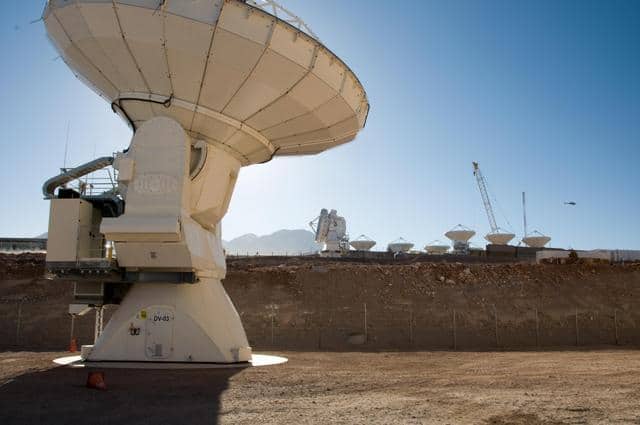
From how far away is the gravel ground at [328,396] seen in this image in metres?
10.2

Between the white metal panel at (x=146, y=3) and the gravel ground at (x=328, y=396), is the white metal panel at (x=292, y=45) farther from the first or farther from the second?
the gravel ground at (x=328, y=396)

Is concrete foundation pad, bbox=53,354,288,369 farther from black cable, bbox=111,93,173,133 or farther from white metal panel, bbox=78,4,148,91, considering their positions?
white metal panel, bbox=78,4,148,91

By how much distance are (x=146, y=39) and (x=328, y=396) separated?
10.3m

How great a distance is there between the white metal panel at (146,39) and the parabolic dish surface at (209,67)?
26 mm

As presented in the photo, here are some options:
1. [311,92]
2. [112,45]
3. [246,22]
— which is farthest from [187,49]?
[311,92]

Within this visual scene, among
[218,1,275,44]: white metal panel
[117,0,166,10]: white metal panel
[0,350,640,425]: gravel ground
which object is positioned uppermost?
[117,0,166,10]: white metal panel

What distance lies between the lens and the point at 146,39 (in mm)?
16062

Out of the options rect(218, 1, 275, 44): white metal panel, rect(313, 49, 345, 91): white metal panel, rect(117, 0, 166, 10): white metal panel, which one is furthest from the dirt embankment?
rect(117, 0, 166, 10): white metal panel

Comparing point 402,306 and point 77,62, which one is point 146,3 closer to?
point 77,62

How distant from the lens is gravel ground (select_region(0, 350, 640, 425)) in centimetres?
1019

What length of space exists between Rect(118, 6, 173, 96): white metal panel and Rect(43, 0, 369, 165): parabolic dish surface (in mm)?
26

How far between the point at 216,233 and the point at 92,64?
6778 mm

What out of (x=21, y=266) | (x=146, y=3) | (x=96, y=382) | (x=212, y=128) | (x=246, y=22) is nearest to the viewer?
(x=96, y=382)

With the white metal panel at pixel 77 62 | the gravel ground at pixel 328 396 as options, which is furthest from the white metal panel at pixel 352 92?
the gravel ground at pixel 328 396
